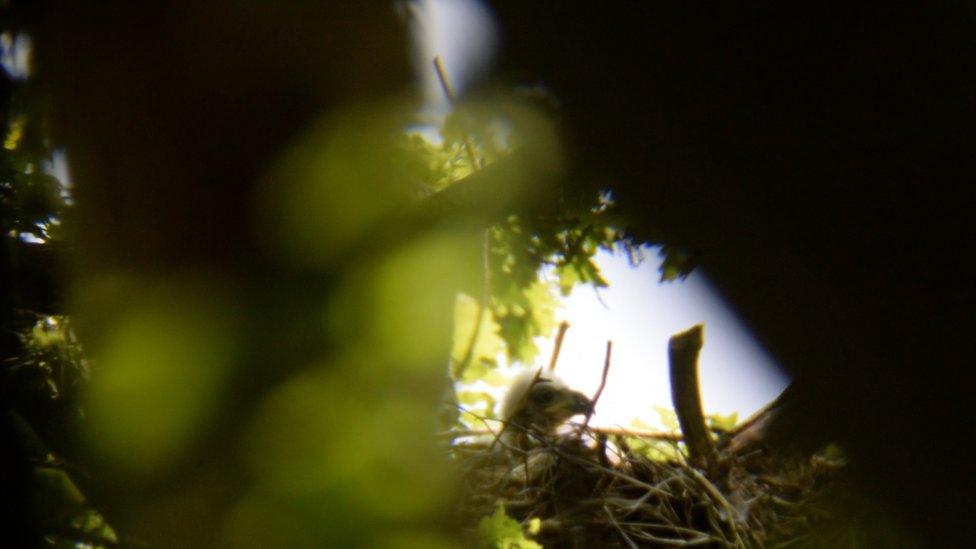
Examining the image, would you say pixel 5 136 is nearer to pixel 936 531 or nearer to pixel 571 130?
pixel 571 130

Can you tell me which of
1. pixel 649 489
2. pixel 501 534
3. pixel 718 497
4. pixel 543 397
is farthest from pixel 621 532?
pixel 543 397

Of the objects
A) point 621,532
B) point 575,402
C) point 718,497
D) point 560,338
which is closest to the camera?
point 621,532

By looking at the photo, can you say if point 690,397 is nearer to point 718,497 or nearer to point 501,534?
point 718,497

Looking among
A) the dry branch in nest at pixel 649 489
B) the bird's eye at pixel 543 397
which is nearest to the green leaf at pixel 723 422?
the dry branch in nest at pixel 649 489

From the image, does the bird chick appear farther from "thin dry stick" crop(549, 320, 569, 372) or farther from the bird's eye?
"thin dry stick" crop(549, 320, 569, 372)

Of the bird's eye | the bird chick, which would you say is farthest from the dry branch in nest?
the bird's eye

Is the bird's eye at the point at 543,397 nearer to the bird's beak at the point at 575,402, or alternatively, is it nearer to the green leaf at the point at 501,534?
the bird's beak at the point at 575,402

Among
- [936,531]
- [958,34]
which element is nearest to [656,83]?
[958,34]
